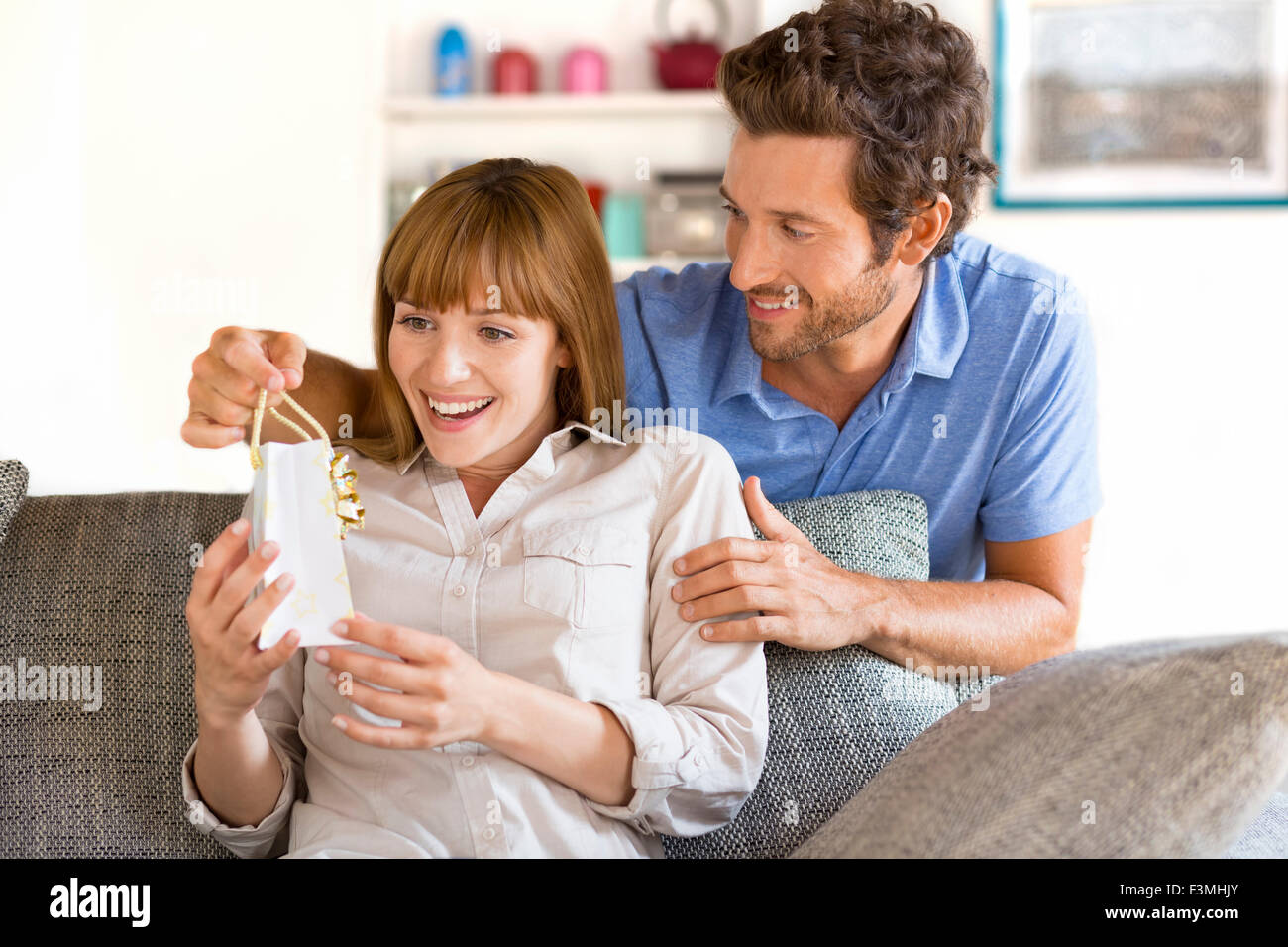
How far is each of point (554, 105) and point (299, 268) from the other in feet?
2.98

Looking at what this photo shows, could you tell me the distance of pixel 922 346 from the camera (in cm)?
179

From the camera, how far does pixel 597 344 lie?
4.73ft

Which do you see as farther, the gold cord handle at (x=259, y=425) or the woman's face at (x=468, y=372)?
the woman's face at (x=468, y=372)

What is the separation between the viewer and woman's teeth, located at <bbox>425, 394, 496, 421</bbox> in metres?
1.33

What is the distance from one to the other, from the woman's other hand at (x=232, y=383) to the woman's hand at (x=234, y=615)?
0.21m

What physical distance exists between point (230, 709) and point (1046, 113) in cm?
303

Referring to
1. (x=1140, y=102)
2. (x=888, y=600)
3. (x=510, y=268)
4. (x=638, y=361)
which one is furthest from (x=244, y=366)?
(x=1140, y=102)

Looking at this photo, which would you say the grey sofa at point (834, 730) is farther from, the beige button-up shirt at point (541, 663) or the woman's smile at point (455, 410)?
the woman's smile at point (455, 410)

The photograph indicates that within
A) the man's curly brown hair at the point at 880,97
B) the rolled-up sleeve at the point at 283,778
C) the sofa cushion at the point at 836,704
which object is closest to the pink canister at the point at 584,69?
the man's curly brown hair at the point at 880,97

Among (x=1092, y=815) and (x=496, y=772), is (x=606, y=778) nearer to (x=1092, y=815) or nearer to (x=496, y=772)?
(x=496, y=772)

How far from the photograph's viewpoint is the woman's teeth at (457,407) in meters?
1.33

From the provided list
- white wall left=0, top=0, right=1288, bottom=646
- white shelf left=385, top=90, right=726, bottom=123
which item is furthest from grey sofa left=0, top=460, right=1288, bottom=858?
white shelf left=385, top=90, right=726, bottom=123

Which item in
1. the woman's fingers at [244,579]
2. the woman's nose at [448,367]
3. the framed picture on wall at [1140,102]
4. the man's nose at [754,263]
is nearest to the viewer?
the woman's fingers at [244,579]
